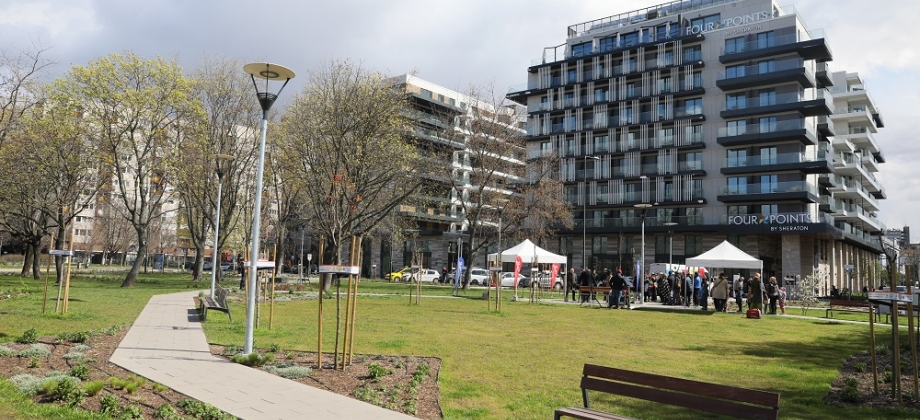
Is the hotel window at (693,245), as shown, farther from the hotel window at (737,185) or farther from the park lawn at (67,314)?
the park lawn at (67,314)

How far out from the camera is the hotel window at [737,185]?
5256 cm

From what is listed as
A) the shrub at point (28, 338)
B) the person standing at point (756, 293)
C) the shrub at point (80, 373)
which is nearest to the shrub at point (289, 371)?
the shrub at point (80, 373)

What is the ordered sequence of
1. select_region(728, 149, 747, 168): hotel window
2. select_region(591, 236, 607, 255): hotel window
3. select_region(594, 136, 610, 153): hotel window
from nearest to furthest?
select_region(728, 149, 747, 168): hotel window
select_region(591, 236, 607, 255): hotel window
select_region(594, 136, 610, 153): hotel window

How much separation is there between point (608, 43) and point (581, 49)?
3.22 metres

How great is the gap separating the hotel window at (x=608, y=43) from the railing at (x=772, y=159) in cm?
1729

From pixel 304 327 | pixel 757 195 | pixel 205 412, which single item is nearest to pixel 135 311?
pixel 304 327

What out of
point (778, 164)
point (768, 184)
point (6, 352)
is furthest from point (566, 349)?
point (768, 184)

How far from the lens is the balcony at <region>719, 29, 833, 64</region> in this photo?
50.8m

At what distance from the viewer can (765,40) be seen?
53.7 meters

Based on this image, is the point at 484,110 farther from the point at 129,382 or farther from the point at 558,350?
the point at 129,382

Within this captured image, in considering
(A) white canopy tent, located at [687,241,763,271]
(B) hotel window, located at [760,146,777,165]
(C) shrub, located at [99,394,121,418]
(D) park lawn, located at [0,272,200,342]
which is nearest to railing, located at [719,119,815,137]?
(B) hotel window, located at [760,146,777,165]

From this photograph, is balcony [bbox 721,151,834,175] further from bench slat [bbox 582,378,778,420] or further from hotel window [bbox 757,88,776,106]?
bench slat [bbox 582,378,778,420]

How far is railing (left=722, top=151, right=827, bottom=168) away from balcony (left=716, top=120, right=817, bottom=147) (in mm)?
1347

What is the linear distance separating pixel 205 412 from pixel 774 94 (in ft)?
183
